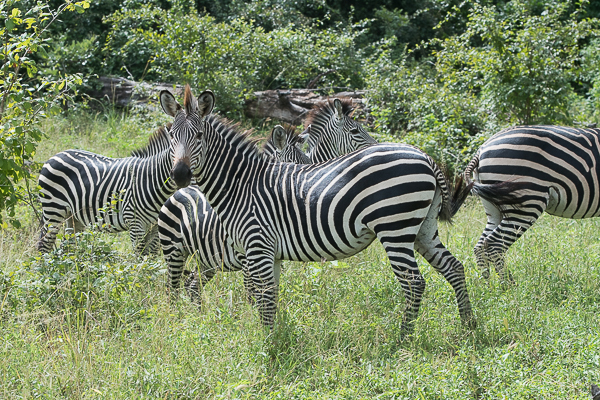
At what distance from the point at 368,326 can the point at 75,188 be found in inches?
178

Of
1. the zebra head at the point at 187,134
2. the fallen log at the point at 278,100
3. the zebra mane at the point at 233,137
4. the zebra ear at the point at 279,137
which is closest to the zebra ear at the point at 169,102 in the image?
the zebra head at the point at 187,134

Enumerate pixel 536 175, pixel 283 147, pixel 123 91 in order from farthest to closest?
pixel 123 91 → pixel 283 147 → pixel 536 175

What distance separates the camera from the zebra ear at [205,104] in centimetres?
530

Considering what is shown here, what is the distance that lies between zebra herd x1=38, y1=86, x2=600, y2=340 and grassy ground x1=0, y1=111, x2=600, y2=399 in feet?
1.04

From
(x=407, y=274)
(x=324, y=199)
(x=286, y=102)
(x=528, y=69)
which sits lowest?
(x=286, y=102)

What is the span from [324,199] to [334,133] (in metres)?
2.75

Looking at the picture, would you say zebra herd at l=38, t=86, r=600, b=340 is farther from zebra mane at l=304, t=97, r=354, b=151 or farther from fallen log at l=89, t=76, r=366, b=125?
fallen log at l=89, t=76, r=366, b=125

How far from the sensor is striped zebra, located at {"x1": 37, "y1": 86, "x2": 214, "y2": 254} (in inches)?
275

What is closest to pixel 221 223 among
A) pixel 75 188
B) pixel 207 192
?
pixel 207 192

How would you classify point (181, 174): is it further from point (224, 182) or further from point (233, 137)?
point (233, 137)

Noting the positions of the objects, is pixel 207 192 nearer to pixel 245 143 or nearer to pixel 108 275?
pixel 245 143

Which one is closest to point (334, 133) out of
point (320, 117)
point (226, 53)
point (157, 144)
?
point (320, 117)

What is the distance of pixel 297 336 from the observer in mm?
4715

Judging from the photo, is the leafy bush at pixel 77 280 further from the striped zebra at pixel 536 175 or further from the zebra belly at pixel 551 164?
the zebra belly at pixel 551 164
